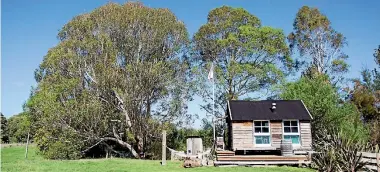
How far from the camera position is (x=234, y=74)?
3216cm

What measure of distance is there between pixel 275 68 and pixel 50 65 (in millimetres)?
20092

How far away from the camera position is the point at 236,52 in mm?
33312

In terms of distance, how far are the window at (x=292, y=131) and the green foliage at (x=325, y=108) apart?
5546 mm

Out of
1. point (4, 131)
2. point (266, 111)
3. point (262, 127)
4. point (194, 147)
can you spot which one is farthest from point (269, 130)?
point (4, 131)

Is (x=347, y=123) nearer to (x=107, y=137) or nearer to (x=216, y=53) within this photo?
(x=216, y=53)

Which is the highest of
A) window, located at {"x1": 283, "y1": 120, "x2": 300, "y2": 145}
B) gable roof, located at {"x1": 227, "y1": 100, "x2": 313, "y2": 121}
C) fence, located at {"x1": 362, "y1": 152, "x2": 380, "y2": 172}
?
gable roof, located at {"x1": 227, "y1": 100, "x2": 313, "y2": 121}

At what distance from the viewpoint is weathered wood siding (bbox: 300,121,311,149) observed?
23125 mm

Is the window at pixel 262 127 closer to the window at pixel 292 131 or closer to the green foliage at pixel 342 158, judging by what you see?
the window at pixel 292 131

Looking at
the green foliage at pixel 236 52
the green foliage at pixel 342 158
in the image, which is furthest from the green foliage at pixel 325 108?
the green foliage at pixel 342 158

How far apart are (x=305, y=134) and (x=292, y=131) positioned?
876mm

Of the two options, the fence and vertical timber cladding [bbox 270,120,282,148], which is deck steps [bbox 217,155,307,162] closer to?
vertical timber cladding [bbox 270,120,282,148]

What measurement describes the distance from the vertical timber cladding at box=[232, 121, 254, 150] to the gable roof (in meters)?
0.55

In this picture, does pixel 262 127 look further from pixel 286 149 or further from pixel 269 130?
pixel 286 149

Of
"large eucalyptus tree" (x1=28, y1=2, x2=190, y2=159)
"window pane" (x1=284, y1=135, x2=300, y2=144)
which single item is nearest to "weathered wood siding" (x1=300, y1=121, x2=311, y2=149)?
"window pane" (x1=284, y1=135, x2=300, y2=144)
